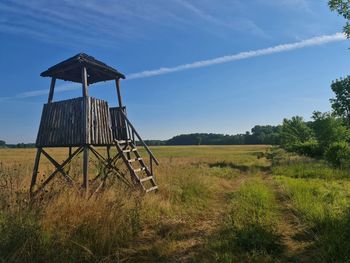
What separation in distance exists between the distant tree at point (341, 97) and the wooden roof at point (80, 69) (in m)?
36.3

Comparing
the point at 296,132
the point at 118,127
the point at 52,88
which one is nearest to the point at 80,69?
the point at 52,88

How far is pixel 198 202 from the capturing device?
33.8ft

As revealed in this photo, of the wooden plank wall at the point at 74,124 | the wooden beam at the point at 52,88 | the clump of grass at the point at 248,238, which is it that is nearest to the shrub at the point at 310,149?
the clump of grass at the point at 248,238

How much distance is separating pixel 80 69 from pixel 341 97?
3954cm

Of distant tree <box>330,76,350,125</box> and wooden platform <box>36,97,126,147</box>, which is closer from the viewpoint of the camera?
wooden platform <box>36,97,126,147</box>

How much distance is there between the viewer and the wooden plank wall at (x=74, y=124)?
9805 millimetres

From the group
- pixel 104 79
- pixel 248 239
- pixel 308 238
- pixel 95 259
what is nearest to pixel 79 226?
pixel 95 259

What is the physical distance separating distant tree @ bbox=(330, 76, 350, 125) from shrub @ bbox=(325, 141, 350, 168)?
18.8 m

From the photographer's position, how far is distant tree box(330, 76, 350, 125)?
4022 centimetres

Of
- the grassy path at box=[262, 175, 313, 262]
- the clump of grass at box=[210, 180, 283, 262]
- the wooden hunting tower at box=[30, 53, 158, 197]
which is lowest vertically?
the grassy path at box=[262, 175, 313, 262]

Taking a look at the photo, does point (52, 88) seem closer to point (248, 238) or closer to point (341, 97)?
point (248, 238)

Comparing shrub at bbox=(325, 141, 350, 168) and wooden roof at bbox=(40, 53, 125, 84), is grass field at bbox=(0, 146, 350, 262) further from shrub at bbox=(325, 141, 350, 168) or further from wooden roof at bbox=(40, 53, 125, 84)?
shrub at bbox=(325, 141, 350, 168)

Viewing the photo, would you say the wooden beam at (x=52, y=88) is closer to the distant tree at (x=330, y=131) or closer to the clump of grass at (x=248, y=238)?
the clump of grass at (x=248, y=238)

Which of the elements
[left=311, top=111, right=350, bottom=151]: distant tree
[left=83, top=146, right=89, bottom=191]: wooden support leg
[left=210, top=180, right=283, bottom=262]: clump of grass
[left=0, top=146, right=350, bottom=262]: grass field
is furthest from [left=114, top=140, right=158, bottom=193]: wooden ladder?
[left=311, top=111, right=350, bottom=151]: distant tree
